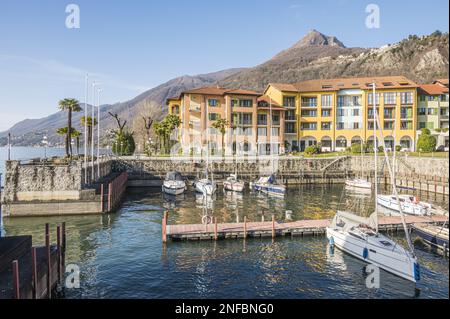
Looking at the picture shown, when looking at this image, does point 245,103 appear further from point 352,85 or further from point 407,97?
point 407,97

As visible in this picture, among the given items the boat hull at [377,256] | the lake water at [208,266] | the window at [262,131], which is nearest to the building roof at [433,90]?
the window at [262,131]

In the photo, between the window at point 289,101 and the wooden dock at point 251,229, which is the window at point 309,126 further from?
the wooden dock at point 251,229

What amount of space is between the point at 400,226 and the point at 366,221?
26.3 feet

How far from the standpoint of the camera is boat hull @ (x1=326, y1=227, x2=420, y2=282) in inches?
838

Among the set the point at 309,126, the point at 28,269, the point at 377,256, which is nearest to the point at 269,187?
the point at 377,256

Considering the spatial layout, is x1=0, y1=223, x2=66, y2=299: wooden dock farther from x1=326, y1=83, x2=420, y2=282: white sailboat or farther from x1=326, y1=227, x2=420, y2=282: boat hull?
x1=326, y1=227, x2=420, y2=282: boat hull

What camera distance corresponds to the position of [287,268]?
947 inches

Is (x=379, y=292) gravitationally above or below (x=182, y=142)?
below

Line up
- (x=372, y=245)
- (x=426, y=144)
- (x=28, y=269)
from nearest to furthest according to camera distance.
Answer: (x=28, y=269), (x=372, y=245), (x=426, y=144)

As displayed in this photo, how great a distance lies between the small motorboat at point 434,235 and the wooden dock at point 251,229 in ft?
11.5

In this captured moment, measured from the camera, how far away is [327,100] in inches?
3834

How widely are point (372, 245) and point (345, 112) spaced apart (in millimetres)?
79068

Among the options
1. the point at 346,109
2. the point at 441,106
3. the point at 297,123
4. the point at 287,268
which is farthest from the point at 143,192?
the point at 441,106
